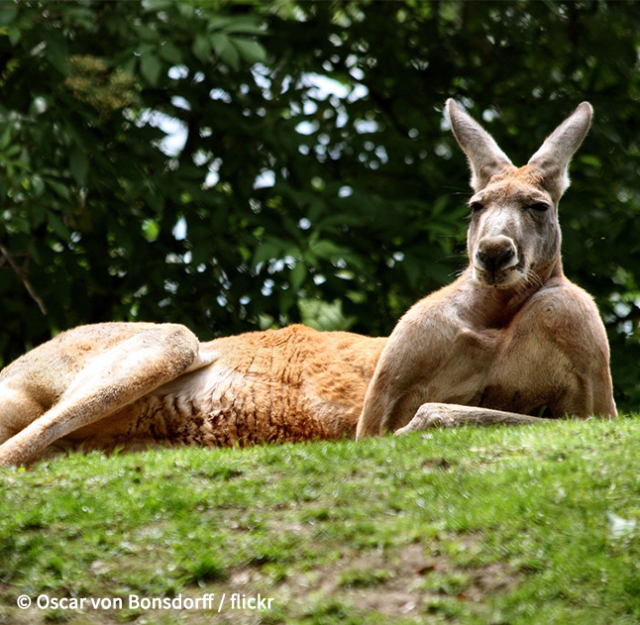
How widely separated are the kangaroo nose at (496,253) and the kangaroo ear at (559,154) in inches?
28.2

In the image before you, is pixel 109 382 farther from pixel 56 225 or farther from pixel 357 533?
pixel 357 533

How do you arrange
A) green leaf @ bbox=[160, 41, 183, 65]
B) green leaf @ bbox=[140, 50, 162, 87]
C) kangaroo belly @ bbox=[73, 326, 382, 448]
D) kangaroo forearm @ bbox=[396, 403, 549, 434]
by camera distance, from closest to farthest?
1. kangaroo forearm @ bbox=[396, 403, 549, 434]
2. kangaroo belly @ bbox=[73, 326, 382, 448]
3. green leaf @ bbox=[140, 50, 162, 87]
4. green leaf @ bbox=[160, 41, 183, 65]

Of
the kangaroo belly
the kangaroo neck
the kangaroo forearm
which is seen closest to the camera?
the kangaroo forearm

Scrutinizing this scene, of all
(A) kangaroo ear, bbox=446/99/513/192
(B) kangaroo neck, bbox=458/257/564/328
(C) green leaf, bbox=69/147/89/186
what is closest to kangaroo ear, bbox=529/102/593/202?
(A) kangaroo ear, bbox=446/99/513/192

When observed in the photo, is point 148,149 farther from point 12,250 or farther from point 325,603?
point 325,603

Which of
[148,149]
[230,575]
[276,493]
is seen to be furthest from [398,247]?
[230,575]

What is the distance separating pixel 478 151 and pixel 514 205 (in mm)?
687

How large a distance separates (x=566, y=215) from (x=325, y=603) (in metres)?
5.61

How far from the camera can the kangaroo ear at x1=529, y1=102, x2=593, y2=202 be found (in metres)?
6.07

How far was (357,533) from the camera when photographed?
4355 millimetres

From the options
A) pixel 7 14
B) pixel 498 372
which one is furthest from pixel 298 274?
pixel 7 14

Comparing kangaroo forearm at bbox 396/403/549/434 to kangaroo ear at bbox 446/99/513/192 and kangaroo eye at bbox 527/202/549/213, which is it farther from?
kangaroo ear at bbox 446/99/513/192

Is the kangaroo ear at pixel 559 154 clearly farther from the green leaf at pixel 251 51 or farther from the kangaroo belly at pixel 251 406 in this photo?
the green leaf at pixel 251 51

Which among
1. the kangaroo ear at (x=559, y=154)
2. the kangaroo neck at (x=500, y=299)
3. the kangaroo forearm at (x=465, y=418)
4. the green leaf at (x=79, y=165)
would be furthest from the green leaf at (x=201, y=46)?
the kangaroo forearm at (x=465, y=418)
